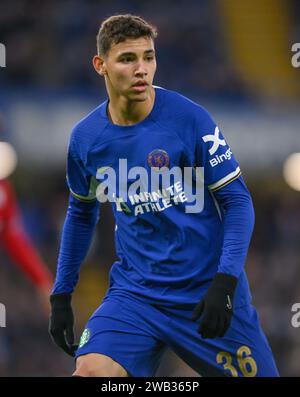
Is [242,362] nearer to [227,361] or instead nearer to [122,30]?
[227,361]

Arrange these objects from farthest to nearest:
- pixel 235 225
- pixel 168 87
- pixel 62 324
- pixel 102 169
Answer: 1. pixel 168 87
2. pixel 62 324
3. pixel 102 169
4. pixel 235 225

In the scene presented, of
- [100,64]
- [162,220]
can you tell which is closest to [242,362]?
[162,220]

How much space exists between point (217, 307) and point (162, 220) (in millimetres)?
586

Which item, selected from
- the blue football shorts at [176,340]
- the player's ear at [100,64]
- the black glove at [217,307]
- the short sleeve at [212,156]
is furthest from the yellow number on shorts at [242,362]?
the player's ear at [100,64]

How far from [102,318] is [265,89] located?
10.7 meters

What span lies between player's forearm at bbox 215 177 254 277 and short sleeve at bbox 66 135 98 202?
2.38ft

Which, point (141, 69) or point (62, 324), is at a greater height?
point (141, 69)

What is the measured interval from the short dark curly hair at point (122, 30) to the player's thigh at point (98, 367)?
62.1 inches

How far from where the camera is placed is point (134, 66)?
190 inches

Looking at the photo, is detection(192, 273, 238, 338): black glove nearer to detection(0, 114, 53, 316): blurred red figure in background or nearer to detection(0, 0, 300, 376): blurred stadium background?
detection(0, 114, 53, 316): blurred red figure in background

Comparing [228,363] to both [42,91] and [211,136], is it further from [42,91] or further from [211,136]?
[42,91]

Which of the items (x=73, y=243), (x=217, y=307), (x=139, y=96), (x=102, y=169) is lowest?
(x=217, y=307)

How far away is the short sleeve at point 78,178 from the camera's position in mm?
5094
